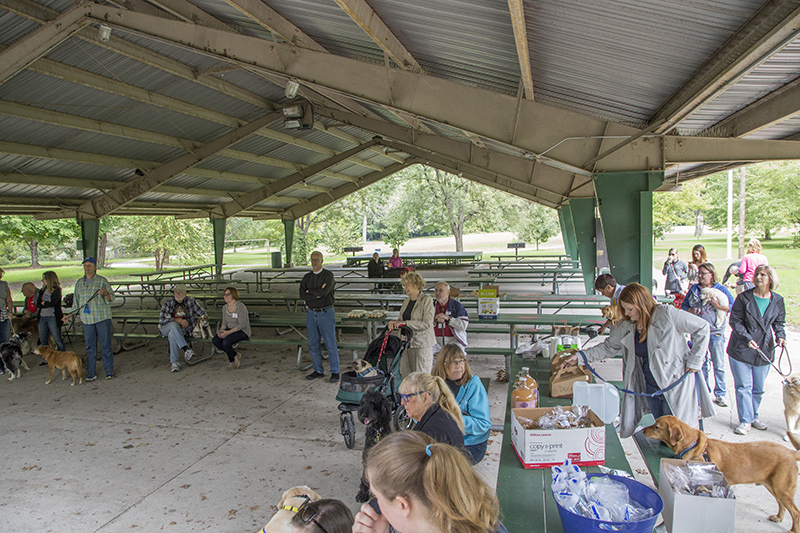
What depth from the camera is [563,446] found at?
8.79 feet

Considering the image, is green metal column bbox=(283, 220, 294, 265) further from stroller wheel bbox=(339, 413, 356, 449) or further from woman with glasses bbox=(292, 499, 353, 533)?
woman with glasses bbox=(292, 499, 353, 533)

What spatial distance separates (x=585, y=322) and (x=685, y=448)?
14.0 ft

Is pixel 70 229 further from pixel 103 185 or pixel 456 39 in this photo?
pixel 456 39

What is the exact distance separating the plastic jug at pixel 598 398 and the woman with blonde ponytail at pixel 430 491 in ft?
7.15

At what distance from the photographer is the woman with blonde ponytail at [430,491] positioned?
4.91ft

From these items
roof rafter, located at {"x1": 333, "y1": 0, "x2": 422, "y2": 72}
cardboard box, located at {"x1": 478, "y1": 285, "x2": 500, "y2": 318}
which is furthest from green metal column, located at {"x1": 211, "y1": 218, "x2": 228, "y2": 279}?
roof rafter, located at {"x1": 333, "y1": 0, "x2": 422, "y2": 72}

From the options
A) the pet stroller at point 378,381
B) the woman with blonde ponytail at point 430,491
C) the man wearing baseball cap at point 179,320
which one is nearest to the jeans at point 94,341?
the man wearing baseball cap at point 179,320

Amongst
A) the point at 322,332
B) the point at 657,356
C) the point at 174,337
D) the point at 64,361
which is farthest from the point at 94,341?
the point at 657,356

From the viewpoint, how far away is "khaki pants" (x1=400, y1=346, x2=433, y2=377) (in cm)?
525

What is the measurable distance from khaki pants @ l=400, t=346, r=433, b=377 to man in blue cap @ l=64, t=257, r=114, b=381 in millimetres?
4674

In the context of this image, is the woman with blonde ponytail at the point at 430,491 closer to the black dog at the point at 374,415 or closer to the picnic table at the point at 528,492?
the picnic table at the point at 528,492

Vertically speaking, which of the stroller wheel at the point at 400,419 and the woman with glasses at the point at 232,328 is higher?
the woman with glasses at the point at 232,328

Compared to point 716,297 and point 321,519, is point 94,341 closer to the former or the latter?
point 321,519

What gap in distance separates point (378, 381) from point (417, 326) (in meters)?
0.72
